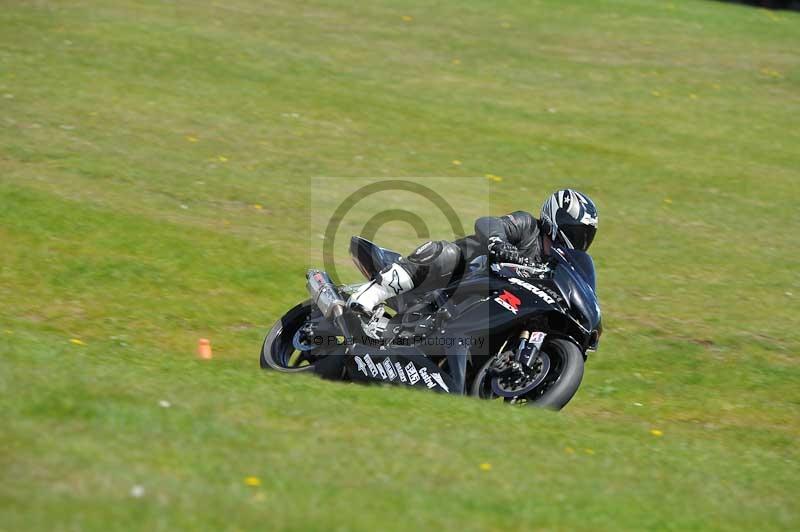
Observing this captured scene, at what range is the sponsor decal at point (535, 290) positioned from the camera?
8.13 m

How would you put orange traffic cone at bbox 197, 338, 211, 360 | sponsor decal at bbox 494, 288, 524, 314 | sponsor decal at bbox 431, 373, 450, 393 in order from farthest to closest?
orange traffic cone at bbox 197, 338, 211, 360 < sponsor decal at bbox 431, 373, 450, 393 < sponsor decal at bbox 494, 288, 524, 314

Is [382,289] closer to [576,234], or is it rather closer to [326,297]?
[326,297]

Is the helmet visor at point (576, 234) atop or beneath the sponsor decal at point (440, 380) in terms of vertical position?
atop

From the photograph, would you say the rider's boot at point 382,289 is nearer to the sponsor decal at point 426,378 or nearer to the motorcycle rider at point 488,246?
the motorcycle rider at point 488,246

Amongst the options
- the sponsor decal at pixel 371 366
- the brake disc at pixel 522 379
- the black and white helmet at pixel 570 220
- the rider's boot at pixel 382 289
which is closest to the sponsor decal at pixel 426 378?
the sponsor decal at pixel 371 366

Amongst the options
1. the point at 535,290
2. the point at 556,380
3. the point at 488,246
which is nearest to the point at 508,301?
the point at 535,290

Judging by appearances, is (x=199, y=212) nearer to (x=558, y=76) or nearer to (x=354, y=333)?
(x=354, y=333)

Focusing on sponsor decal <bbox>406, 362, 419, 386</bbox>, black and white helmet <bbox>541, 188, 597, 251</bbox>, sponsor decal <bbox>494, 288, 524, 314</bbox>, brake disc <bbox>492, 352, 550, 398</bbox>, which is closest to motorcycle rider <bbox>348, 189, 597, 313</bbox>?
black and white helmet <bbox>541, 188, 597, 251</bbox>

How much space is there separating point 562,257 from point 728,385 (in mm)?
3372

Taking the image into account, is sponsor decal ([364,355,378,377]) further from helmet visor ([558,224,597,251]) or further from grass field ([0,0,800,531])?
helmet visor ([558,224,597,251])

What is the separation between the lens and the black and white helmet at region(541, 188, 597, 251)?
8648mm

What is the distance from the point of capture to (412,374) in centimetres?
847

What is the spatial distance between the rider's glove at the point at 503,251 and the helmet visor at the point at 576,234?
472mm

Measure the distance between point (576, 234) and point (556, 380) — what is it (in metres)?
1.31
